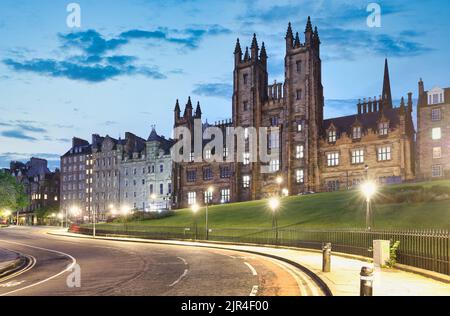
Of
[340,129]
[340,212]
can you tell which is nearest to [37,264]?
[340,212]

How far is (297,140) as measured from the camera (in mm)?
82375

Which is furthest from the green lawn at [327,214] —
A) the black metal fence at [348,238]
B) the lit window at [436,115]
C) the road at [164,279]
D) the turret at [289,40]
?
the turret at [289,40]

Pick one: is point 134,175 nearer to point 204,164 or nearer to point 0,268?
point 204,164

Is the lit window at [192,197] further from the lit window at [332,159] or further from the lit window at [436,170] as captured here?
the lit window at [436,170]

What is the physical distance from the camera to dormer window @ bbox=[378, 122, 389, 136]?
74812 millimetres

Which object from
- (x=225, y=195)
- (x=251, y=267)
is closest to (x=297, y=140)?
(x=225, y=195)

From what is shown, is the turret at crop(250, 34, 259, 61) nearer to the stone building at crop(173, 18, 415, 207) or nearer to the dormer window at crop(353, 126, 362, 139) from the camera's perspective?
the stone building at crop(173, 18, 415, 207)

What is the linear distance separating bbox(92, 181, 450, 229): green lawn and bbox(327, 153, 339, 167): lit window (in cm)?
1411

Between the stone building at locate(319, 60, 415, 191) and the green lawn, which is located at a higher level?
the stone building at locate(319, 60, 415, 191)

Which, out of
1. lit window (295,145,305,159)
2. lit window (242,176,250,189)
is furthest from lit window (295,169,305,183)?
lit window (242,176,250,189)

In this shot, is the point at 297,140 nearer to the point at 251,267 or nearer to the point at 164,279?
the point at 251,267

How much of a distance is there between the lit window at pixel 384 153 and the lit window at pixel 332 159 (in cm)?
702
